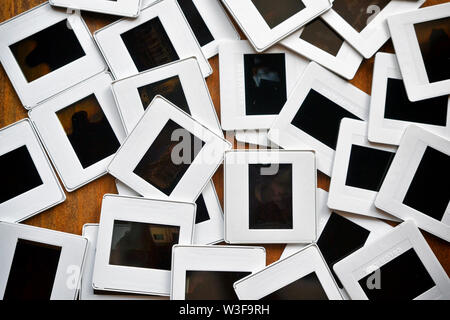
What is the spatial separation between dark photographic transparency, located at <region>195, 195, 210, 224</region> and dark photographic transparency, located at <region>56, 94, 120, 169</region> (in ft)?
0.84

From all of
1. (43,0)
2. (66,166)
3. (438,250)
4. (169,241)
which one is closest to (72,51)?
(43,0)

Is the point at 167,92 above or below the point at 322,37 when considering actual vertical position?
below

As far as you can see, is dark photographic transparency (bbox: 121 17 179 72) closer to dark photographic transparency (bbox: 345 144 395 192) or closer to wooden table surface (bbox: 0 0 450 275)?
wooden table surface (bbox: 0 0 450 275)

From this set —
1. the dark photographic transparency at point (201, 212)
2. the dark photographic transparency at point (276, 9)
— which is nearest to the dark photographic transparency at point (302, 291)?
the dark photographic transparency at point (201, 212)

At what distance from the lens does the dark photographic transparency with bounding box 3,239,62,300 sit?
3.62ft

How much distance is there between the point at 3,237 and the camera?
3.66ft

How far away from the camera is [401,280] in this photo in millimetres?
1100

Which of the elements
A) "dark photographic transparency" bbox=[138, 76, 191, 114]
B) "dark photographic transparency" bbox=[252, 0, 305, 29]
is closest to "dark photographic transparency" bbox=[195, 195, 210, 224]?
"dark photographic transparency" bbox=[138, 76, 191, 114]

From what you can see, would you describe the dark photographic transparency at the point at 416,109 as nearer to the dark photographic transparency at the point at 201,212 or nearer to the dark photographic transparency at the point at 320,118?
the dark photographic transparency at the point at 320,118

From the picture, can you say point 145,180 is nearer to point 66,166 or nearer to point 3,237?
point 66,166

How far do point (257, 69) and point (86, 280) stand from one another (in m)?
0.69

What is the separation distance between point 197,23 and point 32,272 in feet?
2.48

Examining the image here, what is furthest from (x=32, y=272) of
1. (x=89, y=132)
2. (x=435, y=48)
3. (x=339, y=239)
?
(x=435, y=48)

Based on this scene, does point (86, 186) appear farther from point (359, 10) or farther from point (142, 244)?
point (359, 10)
